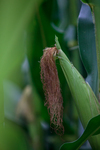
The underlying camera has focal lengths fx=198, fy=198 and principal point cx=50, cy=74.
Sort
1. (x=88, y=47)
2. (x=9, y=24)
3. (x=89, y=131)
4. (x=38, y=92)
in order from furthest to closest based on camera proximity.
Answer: (x=38, y=92) → (x=88, y=47) → (x=89, y=131) → (x=9, y=24)

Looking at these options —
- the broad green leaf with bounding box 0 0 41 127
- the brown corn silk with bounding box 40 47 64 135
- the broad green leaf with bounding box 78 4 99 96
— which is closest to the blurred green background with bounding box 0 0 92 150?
the brown corn silk with bounding box 40 47 64 135

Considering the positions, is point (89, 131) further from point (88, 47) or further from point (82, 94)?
point (88, 47)

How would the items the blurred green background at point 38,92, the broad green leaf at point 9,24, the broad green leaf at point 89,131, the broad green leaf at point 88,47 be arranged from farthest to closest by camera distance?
the blurred green background at point 38,92, the broad green leaf at point 88,47, the broad green leaf at point 89,131, the broad green leaf at point 9,24

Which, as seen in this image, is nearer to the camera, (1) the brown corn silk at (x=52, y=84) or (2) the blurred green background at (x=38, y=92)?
(1) the brown corn silk at (x=52, y=84)

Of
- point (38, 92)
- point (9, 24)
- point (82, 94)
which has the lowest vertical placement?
point (38, 92)

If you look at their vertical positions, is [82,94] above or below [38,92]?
above

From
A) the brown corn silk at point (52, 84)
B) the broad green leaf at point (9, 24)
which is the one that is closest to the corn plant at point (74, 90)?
the brown corn silk at point (52, 84)

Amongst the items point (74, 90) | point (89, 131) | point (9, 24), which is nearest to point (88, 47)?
point (74, 90)

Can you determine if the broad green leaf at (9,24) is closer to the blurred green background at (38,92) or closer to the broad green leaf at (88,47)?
the blurred green background at (38,92)

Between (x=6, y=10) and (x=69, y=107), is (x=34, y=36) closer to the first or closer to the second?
(x=69, y=107)
